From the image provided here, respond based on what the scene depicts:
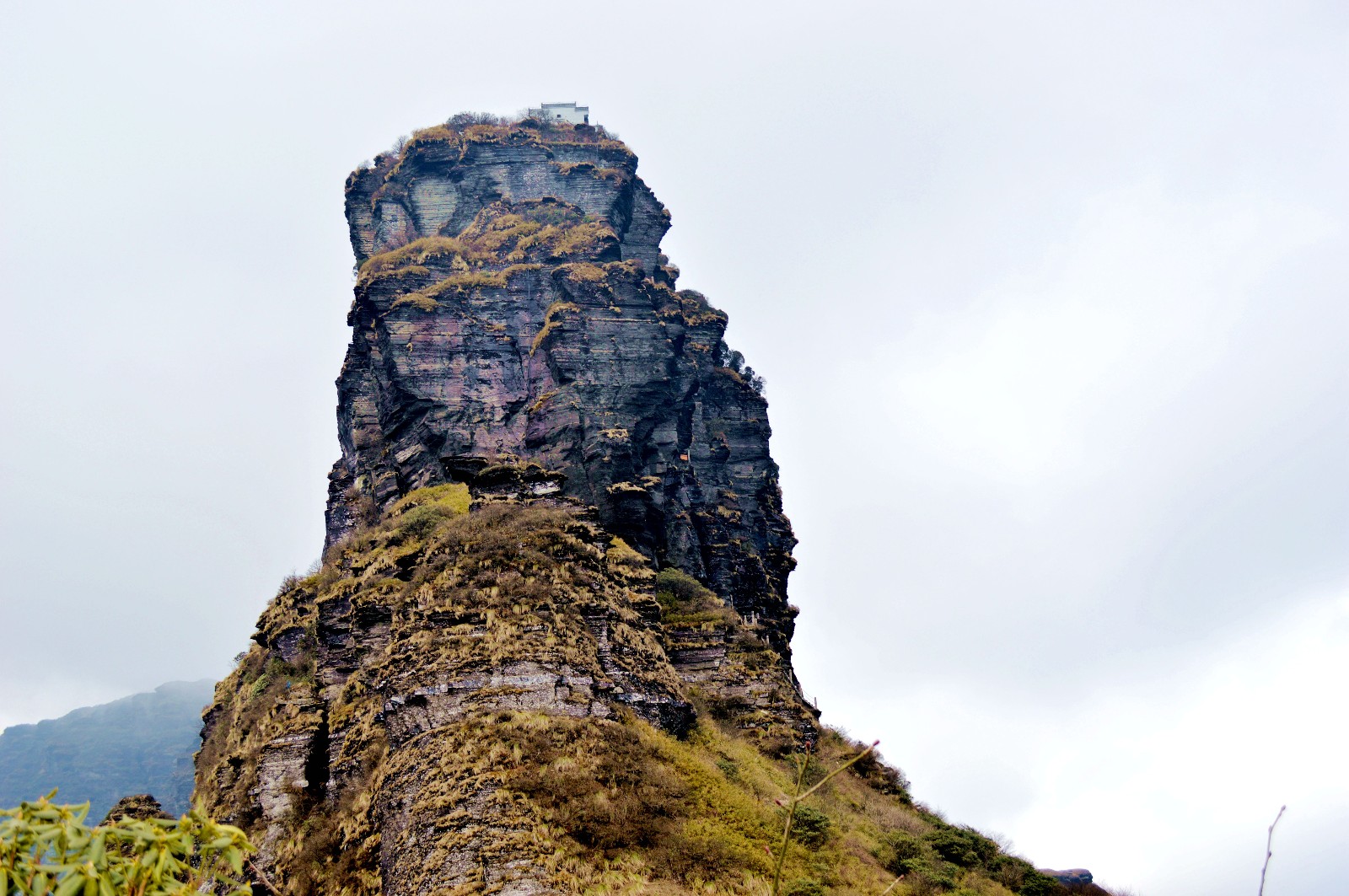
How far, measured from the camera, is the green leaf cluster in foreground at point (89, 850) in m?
4.50

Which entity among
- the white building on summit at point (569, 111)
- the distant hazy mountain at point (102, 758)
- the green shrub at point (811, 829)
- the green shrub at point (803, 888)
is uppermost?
the white building on summit at point (569, 111)

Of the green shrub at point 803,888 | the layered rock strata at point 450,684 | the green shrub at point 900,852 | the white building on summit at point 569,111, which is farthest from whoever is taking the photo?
the white building on summit at point 569,111

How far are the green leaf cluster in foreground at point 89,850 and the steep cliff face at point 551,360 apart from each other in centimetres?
5011

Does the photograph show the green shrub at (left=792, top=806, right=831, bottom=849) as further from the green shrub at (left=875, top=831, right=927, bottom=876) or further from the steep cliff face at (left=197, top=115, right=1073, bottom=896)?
the green shrub at (left=875, top=831, right=927, bottom=876)

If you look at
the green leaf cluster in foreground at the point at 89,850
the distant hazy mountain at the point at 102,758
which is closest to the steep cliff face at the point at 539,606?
the green leaf cluster in foreground at the point at 89,850

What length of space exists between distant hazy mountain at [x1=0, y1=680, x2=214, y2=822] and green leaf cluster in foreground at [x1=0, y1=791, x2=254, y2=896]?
144095mm

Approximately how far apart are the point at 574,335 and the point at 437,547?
2671 cm

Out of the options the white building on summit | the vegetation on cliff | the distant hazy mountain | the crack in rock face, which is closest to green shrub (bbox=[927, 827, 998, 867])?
the vegetation on cliff

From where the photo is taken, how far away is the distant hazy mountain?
143 m

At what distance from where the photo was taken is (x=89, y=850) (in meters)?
4.59

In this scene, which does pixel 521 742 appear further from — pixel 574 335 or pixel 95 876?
pixel 574 335

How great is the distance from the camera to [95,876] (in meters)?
4.42

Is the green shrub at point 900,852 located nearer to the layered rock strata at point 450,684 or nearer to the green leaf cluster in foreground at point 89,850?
the layered rock strata at point 450,684

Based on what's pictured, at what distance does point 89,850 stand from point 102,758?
198 m
